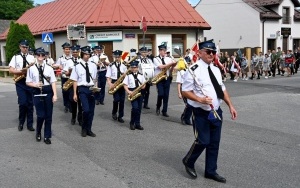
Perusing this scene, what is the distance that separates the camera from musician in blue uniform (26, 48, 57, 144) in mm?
7398

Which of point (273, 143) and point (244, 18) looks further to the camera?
point (244, 18)

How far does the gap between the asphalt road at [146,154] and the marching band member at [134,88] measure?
11.2 inches

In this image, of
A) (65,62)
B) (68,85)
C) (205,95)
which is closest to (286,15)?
(65,62)

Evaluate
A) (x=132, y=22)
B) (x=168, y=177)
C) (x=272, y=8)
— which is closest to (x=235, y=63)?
(x=132, y=22)

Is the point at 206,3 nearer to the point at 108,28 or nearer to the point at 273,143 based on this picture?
the point at 108,28

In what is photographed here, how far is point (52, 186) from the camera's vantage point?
5125mm

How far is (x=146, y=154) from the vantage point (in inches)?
261

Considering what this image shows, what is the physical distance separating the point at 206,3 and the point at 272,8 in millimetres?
7489

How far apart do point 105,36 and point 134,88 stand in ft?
50.3

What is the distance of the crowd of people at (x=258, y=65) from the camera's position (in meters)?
22.0

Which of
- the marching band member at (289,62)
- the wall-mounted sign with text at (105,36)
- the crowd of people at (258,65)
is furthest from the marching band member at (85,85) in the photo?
the marching band member at (289,62)

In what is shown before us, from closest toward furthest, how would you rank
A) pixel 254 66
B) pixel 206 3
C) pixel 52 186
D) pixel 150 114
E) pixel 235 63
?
1. pixel 52 186
2. pixel 150 114
3. pixel 235 63
4. pixel 254 66
5. pixel 206 3

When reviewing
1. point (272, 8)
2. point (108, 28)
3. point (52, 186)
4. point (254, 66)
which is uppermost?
point (272, 8)

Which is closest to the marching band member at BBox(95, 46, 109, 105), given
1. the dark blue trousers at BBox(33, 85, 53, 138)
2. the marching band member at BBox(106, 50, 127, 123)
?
the marching band member at BBox(106, 50, 127, 123)
